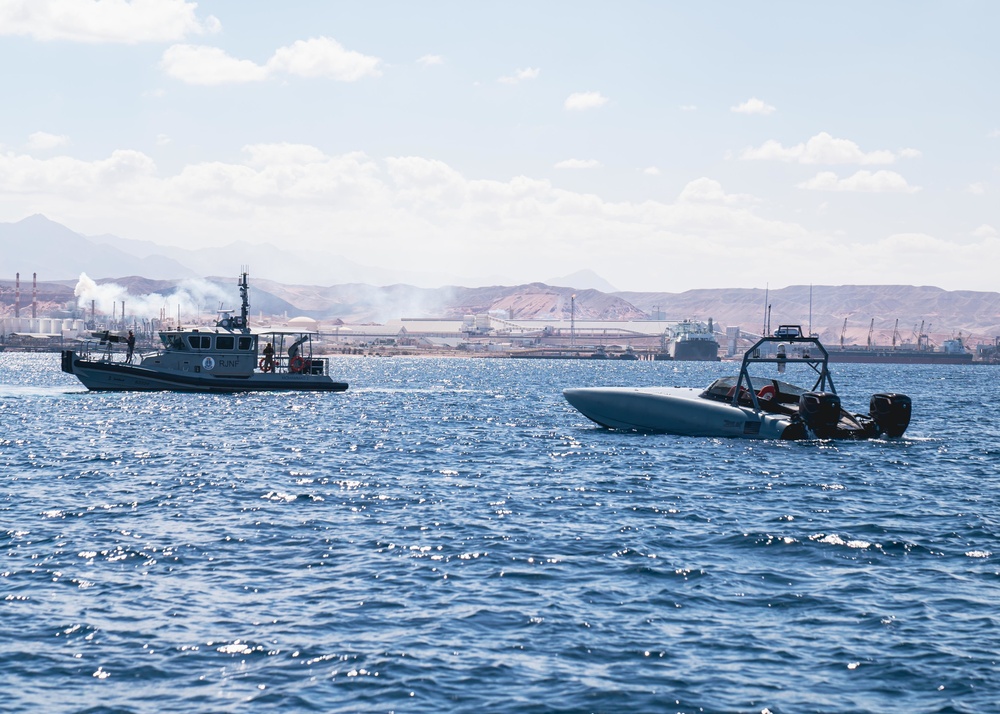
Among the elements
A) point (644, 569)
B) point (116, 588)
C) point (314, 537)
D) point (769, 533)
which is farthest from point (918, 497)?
point (116, 588)

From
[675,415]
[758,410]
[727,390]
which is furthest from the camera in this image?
[727,390]

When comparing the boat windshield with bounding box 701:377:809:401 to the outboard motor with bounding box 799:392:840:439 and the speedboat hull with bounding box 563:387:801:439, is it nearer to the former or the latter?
the speedboat hull with bounding box 563:387:801:439

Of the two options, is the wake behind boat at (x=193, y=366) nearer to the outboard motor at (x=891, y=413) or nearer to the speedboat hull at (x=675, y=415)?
the speedboat hull at (x=675, y=415)

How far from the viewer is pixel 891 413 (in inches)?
1996

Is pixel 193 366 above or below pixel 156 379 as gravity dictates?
above

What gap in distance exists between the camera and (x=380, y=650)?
16844 mm

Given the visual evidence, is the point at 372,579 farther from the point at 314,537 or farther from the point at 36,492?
the point at 36,492

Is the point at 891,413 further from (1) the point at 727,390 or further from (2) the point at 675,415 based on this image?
(2) the point at 675,415

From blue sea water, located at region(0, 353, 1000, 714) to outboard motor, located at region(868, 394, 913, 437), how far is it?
6.46 m

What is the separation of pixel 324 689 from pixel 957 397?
4306 inches

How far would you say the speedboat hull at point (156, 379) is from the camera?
8425 cm

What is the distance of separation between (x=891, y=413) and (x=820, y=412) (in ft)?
17.8

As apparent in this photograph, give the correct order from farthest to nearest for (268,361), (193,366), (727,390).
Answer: (268,361) < (193,366) < (727,390)

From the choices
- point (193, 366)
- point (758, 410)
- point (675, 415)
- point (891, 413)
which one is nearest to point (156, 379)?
point (193, 366)
